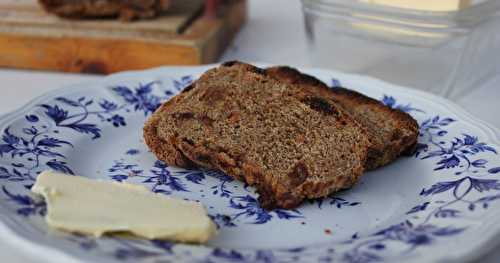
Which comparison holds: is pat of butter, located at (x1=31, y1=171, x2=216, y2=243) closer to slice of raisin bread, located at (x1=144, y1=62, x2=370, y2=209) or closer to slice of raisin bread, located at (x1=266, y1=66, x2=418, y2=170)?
slice of raisin bread, located at (x1=144, y1=62, x2=370, y2=209)

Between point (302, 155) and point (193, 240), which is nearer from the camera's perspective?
point (193, 240)

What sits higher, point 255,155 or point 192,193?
point 255,155

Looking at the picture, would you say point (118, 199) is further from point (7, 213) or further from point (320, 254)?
point (320, 254)

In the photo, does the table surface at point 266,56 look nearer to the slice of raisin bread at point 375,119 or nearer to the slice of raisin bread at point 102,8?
the slice of raisin bread at point 102,8

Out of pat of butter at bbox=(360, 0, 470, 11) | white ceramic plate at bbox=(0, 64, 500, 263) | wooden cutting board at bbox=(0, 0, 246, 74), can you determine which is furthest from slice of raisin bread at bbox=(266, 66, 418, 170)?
wooden cutting board at bbox=(0, 0, 246, 74)

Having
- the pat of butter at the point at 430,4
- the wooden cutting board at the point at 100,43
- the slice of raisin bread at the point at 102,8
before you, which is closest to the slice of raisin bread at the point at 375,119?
the pat of butter at the point at 430,4

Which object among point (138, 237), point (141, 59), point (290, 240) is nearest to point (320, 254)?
point (290, 240)

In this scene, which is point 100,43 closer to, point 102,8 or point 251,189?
point 102,8
